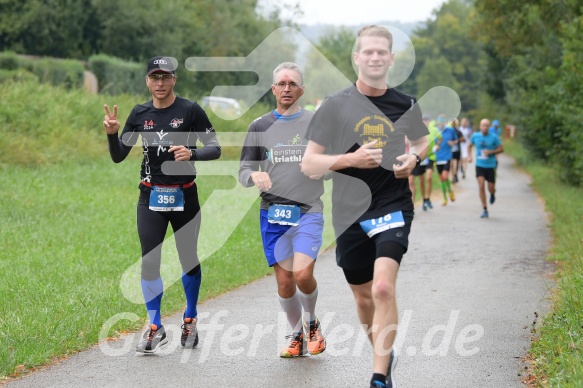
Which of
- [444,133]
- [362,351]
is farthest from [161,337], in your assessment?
[444,133]

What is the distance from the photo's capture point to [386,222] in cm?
586

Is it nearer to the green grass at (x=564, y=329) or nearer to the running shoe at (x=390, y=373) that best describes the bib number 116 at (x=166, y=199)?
the running shoe at (x=390, y=373)

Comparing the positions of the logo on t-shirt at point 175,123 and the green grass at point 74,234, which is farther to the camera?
the green grass at point 74,234

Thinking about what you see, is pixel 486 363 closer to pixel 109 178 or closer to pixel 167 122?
pixel 167 122

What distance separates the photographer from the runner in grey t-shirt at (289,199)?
285 inches

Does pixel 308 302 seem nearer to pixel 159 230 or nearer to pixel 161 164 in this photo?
pixel 159 230

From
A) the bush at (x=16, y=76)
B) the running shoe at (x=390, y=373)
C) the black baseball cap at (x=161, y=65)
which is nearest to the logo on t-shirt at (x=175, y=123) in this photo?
the black baseball cap at (x=161, y=65)

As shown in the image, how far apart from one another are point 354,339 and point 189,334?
1339mm

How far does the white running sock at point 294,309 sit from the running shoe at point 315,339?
0.08m

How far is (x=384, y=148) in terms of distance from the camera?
589cm

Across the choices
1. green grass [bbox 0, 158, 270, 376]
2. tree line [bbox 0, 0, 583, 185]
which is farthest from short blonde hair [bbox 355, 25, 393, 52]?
green grass [bbox 0, 158, 270, 376]

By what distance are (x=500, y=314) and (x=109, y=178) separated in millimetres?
14635

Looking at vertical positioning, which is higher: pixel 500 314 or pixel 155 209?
pixel 155 209

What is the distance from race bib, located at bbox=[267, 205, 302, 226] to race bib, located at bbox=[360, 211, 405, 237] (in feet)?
4.63
